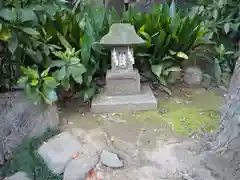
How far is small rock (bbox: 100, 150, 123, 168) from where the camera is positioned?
2334mm

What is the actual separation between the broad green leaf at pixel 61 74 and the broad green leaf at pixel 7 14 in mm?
688

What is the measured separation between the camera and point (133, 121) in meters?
2.97

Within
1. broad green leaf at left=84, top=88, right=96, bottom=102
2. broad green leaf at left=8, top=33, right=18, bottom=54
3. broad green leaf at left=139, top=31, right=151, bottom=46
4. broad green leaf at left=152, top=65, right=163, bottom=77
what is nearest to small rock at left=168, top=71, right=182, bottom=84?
broad green leaf at left=152, top=65, right=163, bottom=77

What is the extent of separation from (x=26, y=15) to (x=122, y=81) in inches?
46.2

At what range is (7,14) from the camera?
2367 millimetres

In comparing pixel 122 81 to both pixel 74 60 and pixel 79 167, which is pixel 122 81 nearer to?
pixel 74 60

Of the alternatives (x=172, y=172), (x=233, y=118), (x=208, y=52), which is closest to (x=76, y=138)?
(x=172, y=172)

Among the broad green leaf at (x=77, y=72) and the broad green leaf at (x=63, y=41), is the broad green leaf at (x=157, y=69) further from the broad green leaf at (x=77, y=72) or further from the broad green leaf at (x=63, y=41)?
the broad green leaf at (x=63, y=41)

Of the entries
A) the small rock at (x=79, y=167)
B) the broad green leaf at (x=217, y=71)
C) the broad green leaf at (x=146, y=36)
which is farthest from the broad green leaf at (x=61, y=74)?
the broad green leaf at (x=217, y=71)

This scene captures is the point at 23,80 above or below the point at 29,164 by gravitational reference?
above

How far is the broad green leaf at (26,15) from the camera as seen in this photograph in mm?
2467

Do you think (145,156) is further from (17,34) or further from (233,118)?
(17,34)

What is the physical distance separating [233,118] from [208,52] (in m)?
1.98

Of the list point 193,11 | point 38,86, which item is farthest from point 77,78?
point 193,11
